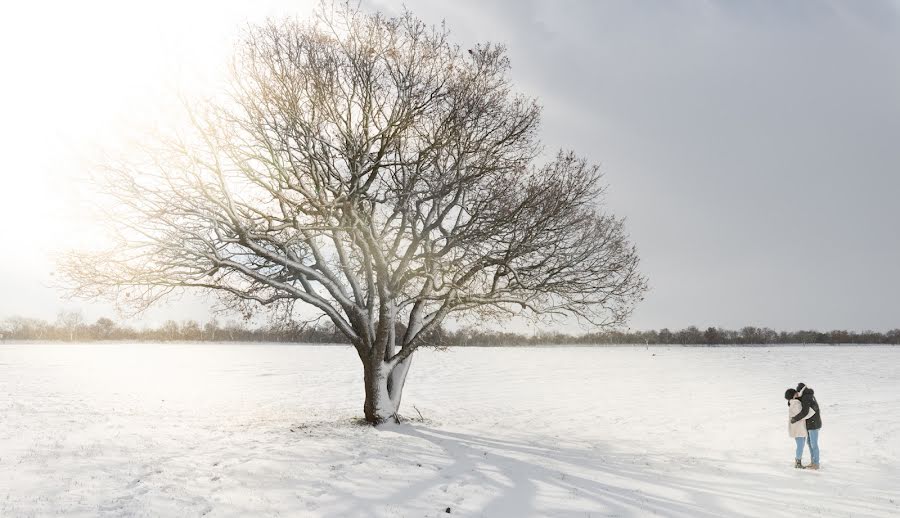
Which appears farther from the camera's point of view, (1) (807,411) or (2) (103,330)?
(2) (103,330)

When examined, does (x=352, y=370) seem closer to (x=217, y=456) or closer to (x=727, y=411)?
(x=727, y=411)

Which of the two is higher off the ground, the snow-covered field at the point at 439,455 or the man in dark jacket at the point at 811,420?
the man in dark jacket at the point at 811,420

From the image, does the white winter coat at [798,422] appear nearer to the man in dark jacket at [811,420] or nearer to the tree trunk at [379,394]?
the man in dark jacket at [811,420]

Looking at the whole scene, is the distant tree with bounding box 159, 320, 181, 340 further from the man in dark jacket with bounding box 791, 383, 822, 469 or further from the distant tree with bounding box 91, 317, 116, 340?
the man in dark jacket with bounding box 791, 383, 822, 469

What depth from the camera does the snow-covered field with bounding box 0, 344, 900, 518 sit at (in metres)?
8.61

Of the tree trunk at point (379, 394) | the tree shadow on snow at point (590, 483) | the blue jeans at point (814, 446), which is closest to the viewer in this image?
the tree shadow on snow at point (590, 483)

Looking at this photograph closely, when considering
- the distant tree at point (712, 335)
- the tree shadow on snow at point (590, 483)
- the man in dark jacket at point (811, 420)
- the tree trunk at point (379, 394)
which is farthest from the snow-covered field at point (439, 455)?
the distant tree at point (712, 335)

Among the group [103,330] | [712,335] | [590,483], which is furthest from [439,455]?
[103,330]

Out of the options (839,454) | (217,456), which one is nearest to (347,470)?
(217,456)

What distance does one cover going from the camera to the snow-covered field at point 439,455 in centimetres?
861

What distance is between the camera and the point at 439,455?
40.2 ft

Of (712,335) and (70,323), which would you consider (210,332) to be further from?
(712,335)

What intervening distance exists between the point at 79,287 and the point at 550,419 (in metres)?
15.2

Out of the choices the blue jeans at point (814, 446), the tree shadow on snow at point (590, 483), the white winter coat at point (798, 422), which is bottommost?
the tree shadow on snow at point (590, 483)
